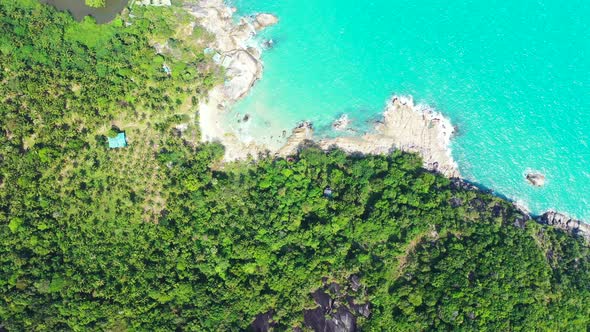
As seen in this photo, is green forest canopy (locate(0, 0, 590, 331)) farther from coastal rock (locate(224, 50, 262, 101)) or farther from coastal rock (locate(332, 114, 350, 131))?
coastal rock (locate(332, 114, 350, 131))

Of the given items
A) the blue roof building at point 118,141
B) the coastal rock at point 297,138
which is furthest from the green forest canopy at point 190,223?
the coastal rock at point 297,138

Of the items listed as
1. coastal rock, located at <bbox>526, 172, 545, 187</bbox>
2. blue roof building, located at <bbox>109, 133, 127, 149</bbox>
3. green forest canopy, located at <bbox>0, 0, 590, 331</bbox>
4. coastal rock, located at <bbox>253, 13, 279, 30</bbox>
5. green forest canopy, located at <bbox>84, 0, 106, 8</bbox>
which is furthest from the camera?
coastal rock, located at <bbox>526, 172, 545, 187</bbox>

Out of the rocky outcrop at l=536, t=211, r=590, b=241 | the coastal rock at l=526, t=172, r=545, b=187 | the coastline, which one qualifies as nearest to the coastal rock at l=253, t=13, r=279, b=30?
the coastline

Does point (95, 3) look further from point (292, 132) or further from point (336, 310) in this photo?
point (336, 310)

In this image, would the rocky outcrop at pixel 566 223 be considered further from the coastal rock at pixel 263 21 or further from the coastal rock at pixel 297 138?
the coastal rock at pixel 263 21

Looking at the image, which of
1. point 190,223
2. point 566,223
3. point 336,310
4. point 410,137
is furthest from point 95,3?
point 566,223
